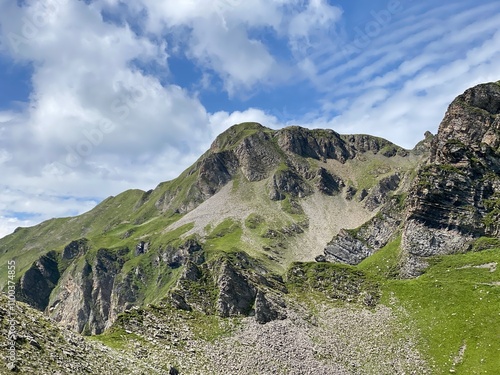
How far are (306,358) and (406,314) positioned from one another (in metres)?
32.0

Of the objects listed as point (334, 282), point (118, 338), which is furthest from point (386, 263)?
point (118, 338)

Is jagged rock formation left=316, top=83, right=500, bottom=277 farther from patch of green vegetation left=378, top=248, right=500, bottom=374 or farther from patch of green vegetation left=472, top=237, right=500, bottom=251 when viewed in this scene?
patch of green vegetation left=378, top=248, right=500, bottom=374

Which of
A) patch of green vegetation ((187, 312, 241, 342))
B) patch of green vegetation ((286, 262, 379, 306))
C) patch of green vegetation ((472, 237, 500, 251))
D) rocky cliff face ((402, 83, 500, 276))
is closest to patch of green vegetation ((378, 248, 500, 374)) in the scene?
patch of green vegetation ((286, 262, 379, 306))

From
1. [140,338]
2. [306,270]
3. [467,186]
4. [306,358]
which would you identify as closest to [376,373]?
[306,358]

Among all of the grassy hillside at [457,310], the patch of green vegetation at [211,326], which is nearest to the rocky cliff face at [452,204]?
the grassy hillside at [457,310]

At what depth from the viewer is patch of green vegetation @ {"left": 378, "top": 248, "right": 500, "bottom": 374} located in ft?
274

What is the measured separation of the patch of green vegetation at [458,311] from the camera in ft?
274

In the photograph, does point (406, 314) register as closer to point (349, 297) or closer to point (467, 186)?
point (349, 297)

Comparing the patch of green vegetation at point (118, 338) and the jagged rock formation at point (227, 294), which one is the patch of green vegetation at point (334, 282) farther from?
the patch of green vegetation at point (118, 338)

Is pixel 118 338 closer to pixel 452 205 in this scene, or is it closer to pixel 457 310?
pixel 457 310

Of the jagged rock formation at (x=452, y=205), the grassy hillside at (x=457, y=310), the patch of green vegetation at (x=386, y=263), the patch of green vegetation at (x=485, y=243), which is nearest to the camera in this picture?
the grassy hillside at (x=457, y=310)

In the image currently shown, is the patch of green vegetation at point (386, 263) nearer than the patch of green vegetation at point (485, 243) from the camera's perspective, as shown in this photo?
No

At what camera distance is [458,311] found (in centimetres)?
9819

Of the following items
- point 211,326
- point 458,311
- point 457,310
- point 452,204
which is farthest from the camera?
point 452,204
